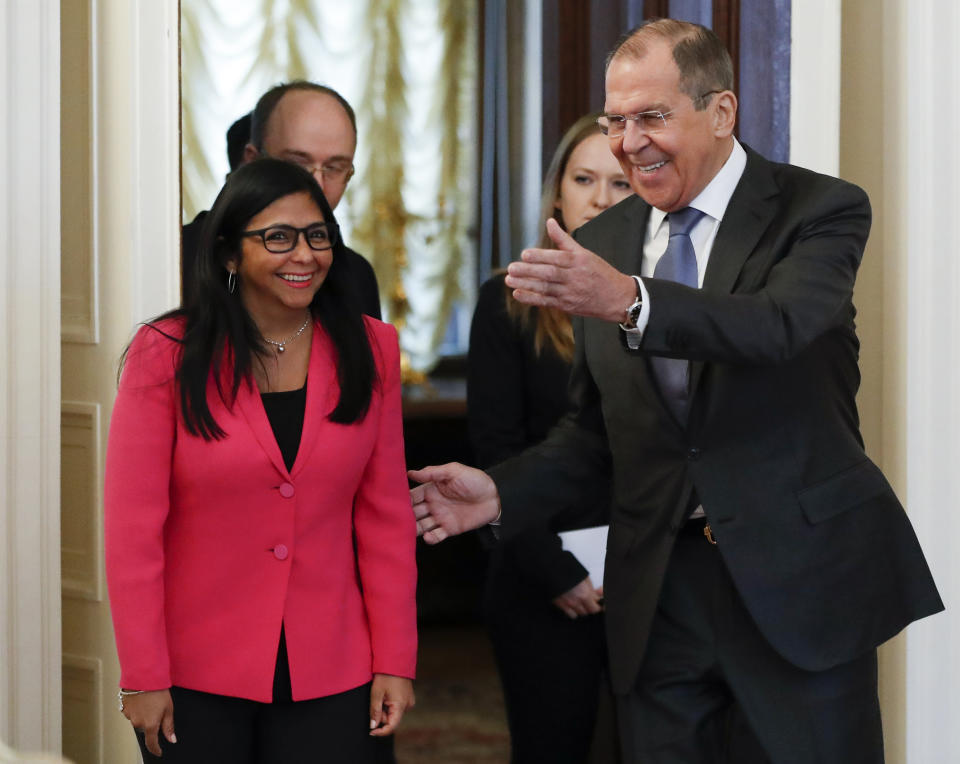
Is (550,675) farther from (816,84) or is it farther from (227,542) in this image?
(816,84)

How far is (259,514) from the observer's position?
2141mm

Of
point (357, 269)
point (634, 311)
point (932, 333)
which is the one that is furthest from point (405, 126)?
point (634, 311)

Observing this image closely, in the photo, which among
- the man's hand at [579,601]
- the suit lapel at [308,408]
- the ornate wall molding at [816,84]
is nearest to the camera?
the suit lapel at [308,408]

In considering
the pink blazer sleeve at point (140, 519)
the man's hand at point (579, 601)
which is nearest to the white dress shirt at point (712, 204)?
the man's hand at point (579, 601)

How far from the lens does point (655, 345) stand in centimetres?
185

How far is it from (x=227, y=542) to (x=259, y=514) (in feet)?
0.24

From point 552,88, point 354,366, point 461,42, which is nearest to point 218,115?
point 461,42

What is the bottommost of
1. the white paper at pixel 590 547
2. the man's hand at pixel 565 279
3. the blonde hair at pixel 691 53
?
the white paper at pixel 590 547

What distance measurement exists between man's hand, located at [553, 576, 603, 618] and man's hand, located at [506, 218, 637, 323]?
1.05 m

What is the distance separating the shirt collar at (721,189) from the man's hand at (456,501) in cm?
65

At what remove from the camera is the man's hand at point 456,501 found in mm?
2357

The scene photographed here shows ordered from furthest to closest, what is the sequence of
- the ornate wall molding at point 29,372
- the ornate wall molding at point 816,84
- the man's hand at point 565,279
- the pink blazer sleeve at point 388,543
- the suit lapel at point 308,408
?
the ornate wall molding at point 816,84 < the ornate wall molding at point 29,372 < the pink blazer sleeve at point 388,543 < the suit lapel at point 308,408 < the man's hand at point 565,279

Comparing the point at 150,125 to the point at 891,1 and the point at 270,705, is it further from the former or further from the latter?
the point at 891,1

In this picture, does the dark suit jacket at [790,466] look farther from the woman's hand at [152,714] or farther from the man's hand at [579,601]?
the woman's hand at [152,714]
